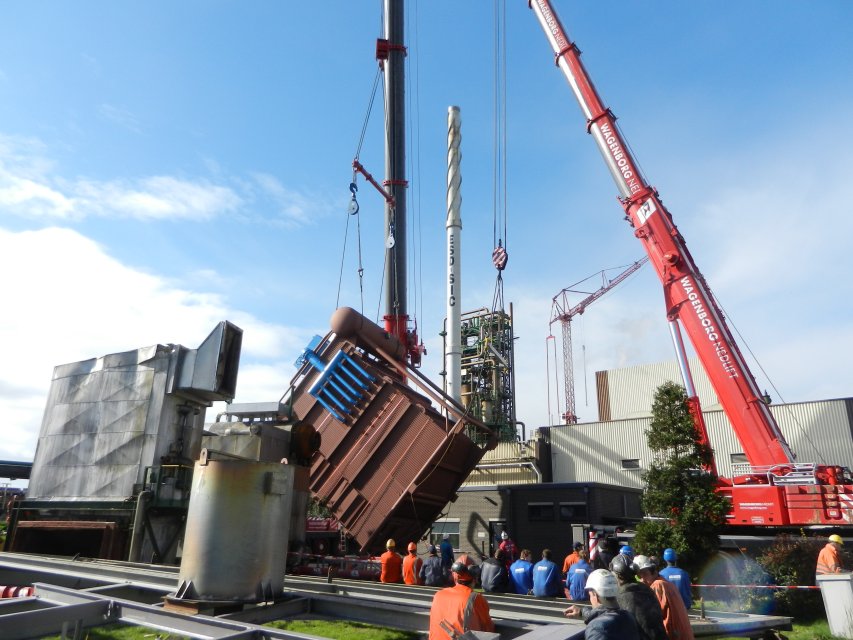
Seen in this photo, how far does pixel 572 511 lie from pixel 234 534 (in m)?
18.9

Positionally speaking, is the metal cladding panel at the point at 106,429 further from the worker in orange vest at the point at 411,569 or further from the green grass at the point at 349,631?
the green grass at the point at 349,631

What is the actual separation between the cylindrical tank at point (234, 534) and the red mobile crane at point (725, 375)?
1457 cm

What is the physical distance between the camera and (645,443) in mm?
33312

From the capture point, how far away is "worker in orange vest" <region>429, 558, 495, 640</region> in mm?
4145

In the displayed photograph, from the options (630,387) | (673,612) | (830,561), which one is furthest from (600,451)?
(673,612)

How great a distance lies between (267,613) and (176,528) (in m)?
12.1

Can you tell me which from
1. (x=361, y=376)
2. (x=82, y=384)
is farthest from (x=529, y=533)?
(x=82, y=384)

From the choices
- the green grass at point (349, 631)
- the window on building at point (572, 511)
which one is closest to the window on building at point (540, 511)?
the window on building at point (572, 511)

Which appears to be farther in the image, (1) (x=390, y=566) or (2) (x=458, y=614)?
(1) (x=390, y=566)

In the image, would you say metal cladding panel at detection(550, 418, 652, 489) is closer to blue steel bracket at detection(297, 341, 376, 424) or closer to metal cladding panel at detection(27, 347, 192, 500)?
blue steel bracket at detection(297, 341, 376, 424)

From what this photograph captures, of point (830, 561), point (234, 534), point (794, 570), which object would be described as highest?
point (234, 534)

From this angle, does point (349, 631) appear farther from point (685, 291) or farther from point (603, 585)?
point (685, 291)

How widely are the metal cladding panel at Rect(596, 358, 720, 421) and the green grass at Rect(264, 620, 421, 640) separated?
150 ft

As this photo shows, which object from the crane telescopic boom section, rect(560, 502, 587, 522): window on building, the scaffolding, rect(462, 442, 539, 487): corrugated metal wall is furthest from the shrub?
the scaffolding
